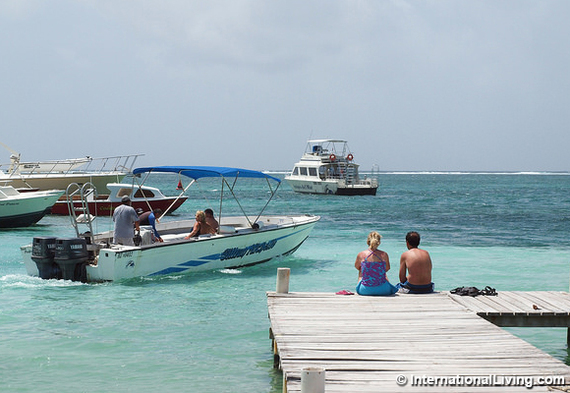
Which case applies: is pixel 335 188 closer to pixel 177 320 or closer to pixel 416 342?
pixel 177 320

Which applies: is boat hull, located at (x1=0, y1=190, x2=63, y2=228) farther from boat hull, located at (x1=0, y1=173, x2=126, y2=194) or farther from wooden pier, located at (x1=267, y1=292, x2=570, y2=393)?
wooden pier, located at (x1=267, y1=292, x2=570, y2=393)

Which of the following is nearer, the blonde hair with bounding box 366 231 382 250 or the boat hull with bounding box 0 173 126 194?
the blonde hair with bounding box 366 231 382 250

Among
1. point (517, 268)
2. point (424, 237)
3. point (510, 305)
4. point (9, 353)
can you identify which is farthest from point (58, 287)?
point (424, 237)

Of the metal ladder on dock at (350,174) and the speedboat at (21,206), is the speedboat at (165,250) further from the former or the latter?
the metal ladder on dock at (350,174)

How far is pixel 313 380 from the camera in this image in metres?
4.62

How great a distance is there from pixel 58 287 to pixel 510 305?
8.50m

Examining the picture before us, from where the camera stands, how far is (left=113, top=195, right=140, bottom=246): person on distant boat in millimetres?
13219

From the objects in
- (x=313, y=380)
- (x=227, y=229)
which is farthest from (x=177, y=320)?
(x=313, y=380)

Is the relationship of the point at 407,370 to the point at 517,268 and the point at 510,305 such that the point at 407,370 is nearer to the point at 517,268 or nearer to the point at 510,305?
the point at 510,305

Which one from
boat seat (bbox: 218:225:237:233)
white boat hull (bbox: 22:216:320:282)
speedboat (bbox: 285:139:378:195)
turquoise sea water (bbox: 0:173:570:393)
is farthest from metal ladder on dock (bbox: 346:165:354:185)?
boat seat (bbox: 218:225:237:233)

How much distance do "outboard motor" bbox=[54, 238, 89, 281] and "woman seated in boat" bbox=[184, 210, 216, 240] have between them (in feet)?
7.88

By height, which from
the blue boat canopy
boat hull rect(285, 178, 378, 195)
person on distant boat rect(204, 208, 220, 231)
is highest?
the blue boat canopy

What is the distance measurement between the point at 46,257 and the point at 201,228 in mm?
3371

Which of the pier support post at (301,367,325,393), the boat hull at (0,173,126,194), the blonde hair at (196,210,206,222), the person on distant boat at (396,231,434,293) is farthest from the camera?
the boat hull at (0,173,126,194)
